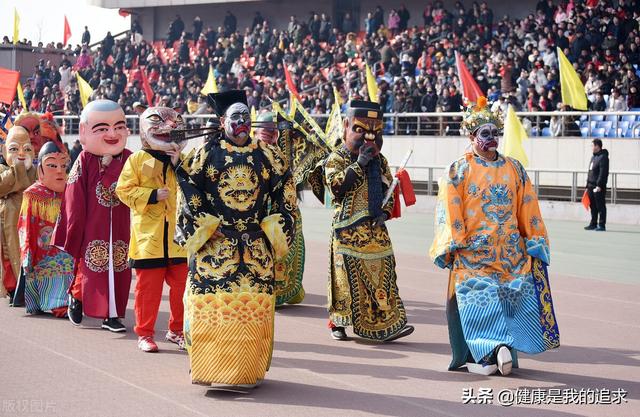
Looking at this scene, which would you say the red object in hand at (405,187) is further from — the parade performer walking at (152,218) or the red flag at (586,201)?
the red flag at (586,201)

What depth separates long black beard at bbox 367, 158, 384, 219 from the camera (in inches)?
355

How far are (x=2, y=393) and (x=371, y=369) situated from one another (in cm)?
260

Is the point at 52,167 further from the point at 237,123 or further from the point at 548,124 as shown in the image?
the point at 548,124

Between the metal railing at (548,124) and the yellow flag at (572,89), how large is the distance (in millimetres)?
221

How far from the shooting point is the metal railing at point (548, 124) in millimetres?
20844

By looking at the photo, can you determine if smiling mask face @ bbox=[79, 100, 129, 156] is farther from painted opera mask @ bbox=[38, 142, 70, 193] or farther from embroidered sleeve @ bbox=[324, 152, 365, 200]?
embroidered sleeve @ bbox=[324, 152, 365, 200]

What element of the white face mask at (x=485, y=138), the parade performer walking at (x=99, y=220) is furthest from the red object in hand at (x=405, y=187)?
the parade performer walking at (x=99, y=220)

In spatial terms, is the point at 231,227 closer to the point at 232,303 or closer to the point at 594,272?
the point at 232,303

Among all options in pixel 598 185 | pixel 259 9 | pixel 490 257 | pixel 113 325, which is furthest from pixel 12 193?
pixel 259 9

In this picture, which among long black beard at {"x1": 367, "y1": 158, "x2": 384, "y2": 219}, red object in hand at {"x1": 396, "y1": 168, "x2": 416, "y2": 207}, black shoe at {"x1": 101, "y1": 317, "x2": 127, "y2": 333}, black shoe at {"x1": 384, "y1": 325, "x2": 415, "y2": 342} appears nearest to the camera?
black shoe at {"x1": 384, "y1": 325, "x2": 415, "y2": 342}

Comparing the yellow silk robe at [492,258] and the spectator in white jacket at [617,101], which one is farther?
the spectator in white jacket at [617,101]

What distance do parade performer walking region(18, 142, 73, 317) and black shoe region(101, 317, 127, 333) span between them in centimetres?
97

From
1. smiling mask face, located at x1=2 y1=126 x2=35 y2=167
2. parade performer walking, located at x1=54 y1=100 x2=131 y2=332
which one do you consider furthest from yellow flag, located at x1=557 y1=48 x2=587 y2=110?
parade performer walking, located at x1=54 y1=100 x2=131 y2=332

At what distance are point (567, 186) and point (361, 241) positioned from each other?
43.0 feet
